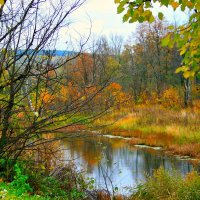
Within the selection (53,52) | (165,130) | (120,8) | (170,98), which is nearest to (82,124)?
(53,52)

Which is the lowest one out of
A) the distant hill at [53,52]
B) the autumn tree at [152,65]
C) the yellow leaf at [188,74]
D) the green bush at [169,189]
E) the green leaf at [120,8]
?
the green bush at [169,189]

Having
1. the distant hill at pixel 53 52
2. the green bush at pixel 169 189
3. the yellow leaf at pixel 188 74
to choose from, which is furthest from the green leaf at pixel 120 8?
the green bush at pixel 169 189

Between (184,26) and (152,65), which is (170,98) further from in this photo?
(184,26)

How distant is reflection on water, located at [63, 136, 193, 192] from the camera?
39.0ft

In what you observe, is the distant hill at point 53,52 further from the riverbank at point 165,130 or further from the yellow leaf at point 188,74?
the riverbank at point 165,130

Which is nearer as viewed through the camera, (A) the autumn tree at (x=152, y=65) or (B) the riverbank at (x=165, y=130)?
(B) the riverbank at (x=165, y=130)

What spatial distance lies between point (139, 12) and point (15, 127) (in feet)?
10.5

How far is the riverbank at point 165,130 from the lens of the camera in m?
17.3

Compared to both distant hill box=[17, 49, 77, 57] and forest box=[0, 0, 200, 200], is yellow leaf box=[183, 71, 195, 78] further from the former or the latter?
distant hill box=[17, 49, 77, 57]

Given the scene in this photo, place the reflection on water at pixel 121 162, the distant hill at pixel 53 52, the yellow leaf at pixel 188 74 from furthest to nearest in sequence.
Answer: the reflection on water at pixel 121 162 < the distant hill at pixel 53 52 < the yellow leaf at pixel 188 74

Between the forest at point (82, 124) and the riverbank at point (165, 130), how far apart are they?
61 mm

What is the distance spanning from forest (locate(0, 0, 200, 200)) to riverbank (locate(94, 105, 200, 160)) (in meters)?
0.06

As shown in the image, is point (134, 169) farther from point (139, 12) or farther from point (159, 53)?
point (159, 53)

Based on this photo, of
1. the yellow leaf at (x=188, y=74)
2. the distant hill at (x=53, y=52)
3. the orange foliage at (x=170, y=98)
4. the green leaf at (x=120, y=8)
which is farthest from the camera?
the orange foliage at (x=170, y=98)
